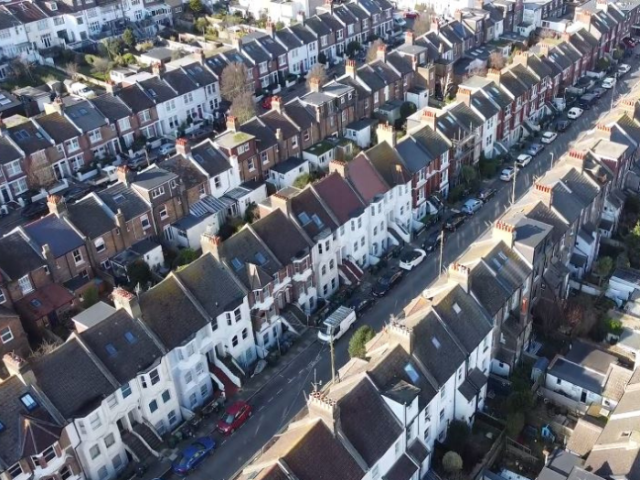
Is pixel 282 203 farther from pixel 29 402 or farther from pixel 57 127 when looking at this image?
pixel 57 127

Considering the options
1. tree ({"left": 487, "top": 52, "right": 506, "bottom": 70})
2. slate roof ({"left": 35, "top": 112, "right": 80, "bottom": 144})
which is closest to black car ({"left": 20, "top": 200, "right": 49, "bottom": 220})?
slate roof ({"left": 35, "top": 112, "right": 80, "bottom": 144})

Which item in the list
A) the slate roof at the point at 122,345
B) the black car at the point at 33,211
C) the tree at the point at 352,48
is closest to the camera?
the slate roof at the point at 122,345

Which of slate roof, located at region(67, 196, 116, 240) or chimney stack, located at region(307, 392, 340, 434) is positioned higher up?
slate roof, located at region(67, 196, 116, 240)

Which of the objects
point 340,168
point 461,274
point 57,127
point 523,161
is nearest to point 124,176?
point 57,127

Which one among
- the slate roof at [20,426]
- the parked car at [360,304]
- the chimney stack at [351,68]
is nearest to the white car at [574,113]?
the chimney stack at [351,68]

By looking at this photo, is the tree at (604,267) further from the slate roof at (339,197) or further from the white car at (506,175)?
the slate roof at (339,197)

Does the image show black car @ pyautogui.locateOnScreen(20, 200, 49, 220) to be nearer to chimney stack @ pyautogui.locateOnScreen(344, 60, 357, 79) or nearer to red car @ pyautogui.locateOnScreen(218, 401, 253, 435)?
red car @ pyautogui.locateOnScreen(218, 401, 253, 435)
